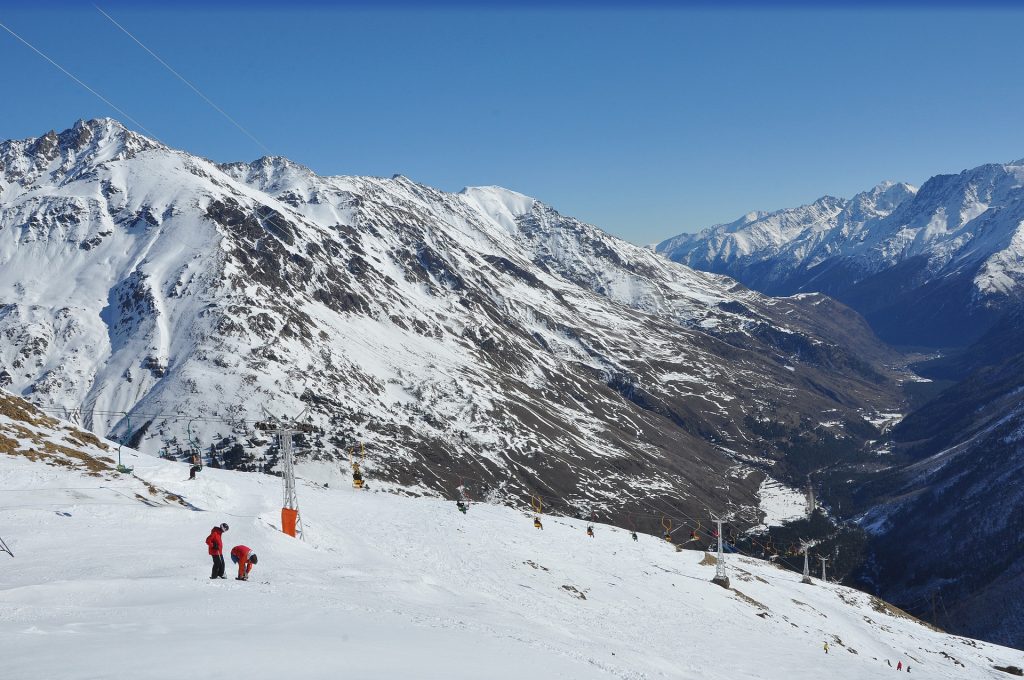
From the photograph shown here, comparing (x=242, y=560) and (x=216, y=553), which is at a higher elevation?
(x=216, y=553)

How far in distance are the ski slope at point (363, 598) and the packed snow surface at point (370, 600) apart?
0.44ft

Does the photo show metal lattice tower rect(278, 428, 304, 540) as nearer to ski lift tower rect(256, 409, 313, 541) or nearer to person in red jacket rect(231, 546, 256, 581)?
ski lift tower rect(256, 409, 313, 541)

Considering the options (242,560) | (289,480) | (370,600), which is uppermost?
(289,480)

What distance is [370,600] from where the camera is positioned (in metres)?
28.9

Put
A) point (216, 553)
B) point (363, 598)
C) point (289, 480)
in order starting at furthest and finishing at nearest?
point (289, 480)
point (363, 598)
point (216, 553)

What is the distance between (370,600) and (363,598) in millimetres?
383

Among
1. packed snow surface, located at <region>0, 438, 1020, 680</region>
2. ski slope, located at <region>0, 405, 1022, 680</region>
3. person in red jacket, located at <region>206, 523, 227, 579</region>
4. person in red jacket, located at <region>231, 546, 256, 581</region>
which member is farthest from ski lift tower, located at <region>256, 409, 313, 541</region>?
person in red jacket, located at <region>206, 523, 227, 579</region>

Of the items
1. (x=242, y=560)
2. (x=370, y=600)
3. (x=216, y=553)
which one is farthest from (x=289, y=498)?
(x=370, y=600)

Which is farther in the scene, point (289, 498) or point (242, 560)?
point (289, 498)

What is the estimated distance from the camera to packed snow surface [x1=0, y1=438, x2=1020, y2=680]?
64.8 feet

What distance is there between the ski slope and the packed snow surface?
135 mm

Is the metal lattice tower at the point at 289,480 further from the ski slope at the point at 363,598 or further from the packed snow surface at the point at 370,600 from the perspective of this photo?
the packed snow surface at the point at 370,600

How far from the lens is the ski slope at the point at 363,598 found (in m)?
19.8

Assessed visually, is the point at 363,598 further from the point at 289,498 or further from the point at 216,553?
the point at 289,498
